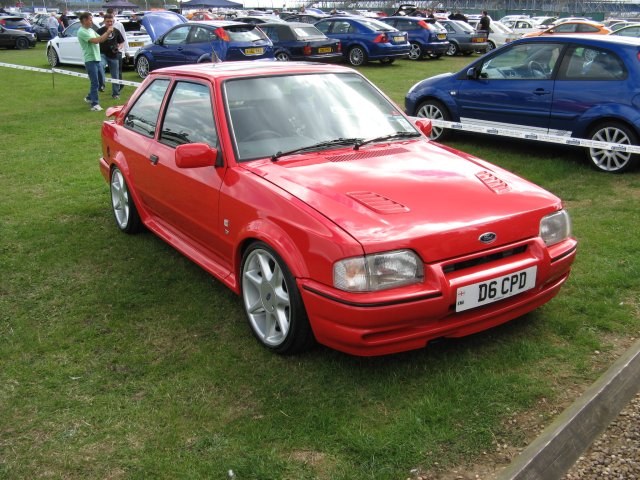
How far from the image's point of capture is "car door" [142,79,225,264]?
4230 mm

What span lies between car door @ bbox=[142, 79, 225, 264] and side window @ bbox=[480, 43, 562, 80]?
5131mm

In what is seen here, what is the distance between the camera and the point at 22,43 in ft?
101

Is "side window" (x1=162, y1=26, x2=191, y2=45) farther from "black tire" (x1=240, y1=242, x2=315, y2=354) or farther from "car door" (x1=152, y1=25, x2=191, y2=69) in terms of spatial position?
"black tire" (x1=240, y1=242, x2=315, y2=354)

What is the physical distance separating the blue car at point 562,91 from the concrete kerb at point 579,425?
15.2ft

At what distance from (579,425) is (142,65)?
16609 mm

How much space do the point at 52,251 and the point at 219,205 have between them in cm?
224

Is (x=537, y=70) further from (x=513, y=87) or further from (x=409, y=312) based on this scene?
(x=409, y=312)

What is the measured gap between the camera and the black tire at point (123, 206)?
5.67 metres

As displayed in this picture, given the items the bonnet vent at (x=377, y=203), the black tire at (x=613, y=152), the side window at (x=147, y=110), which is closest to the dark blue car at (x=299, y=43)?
the black tire at (x=613, y=152)

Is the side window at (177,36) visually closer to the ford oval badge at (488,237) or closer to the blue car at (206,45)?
the blue car at (206,45)

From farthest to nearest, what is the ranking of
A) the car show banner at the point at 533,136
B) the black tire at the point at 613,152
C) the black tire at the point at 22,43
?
the black tire at the point at 22,43, the black tire at the point at 613,152, the car show banner at the point at 533,136

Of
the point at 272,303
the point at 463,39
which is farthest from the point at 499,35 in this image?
the point at 272,303

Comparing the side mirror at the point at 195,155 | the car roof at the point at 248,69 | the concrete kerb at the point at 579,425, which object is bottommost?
the concrete kerb at the point at 579,425

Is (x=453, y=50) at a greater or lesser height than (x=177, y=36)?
lesser
